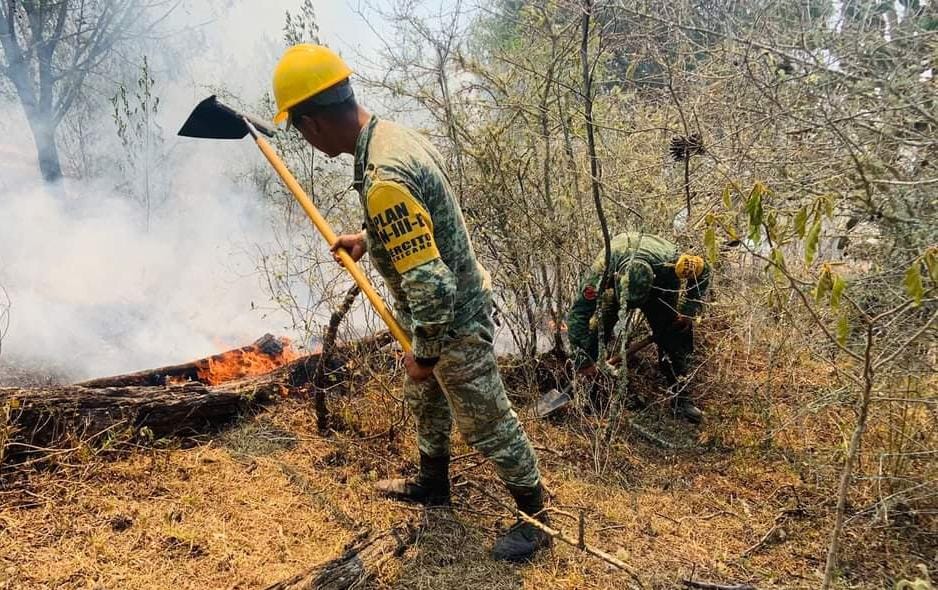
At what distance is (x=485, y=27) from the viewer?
4441mm

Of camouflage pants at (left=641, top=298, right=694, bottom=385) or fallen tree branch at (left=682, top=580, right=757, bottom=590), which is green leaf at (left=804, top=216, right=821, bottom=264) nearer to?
fallen tree branch at (left=682, top=580, right=757, bottom=590)

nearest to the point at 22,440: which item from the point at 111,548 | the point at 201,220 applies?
the point at 111,548

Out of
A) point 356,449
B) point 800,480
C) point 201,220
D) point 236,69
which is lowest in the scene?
point 800,480

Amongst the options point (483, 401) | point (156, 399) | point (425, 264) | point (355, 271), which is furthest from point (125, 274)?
point (425, 264)

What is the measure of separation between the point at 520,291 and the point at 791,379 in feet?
7.48

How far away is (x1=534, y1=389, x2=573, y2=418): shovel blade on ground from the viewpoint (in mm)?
3954

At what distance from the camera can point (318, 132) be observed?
2236mm

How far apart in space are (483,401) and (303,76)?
1573mm

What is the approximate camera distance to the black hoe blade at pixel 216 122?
3.27 metres

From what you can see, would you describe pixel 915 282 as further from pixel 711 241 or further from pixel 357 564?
pixel 357 564

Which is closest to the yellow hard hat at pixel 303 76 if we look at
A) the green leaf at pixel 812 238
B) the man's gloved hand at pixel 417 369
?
the man's gloved hand at pixel 417 369

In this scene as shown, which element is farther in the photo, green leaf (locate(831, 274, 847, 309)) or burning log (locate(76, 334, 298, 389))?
burning log (locate(76, 334, 298, 389))

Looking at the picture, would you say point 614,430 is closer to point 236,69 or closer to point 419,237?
point 419,237

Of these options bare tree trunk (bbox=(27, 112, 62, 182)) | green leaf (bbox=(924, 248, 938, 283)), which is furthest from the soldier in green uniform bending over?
bare tree trunk (bbox=(27, 112, 62, 182))
